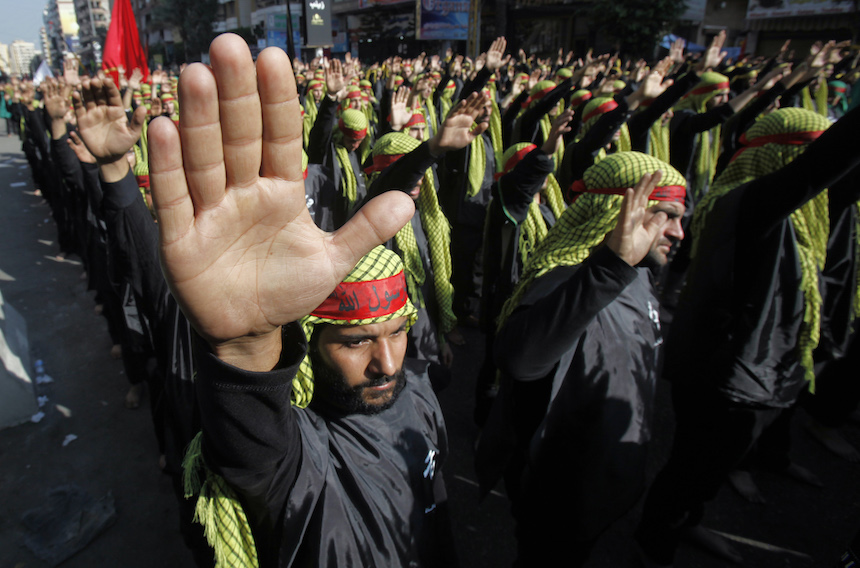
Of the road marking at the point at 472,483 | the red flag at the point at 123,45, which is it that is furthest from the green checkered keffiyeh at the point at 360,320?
the red flag at the point at 123,45

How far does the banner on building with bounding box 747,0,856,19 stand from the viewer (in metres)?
19.2

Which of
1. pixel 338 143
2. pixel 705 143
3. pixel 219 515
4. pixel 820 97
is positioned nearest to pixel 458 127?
pixel 219 515

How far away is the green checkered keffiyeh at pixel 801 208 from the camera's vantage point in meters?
1.95

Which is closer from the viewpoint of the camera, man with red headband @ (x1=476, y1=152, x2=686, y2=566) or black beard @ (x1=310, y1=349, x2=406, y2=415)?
black beard @ (x1=310, y1=349, x2=406, y2=415)

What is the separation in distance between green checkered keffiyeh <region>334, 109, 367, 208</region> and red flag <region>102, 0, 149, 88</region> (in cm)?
426

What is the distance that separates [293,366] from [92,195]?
2664 mm

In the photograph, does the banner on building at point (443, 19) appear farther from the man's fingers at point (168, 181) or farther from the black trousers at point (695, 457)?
the man's fingers at point (168, 181)

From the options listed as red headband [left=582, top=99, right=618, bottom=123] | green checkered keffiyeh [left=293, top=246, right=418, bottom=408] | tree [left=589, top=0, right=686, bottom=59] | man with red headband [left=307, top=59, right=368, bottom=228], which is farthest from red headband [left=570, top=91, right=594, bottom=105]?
tree [left=589, top=0, right=686, bottom=59]

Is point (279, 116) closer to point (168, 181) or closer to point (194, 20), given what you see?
point (168, 181)

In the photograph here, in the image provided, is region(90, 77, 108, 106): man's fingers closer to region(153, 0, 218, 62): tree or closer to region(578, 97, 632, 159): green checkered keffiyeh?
region(578, 97, 632, 159): green checkered keffiyeh

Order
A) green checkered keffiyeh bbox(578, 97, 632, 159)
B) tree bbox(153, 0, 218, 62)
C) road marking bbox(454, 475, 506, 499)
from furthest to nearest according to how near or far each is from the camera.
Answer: tree bbox(153, 0, 218, 62) → green checkered keffiyeh bbox(578, 97, 632, 159) → road marking bbox(454, 475, 506, 499)

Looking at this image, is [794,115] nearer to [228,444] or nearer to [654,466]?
[654,466]

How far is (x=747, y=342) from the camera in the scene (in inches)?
75.7

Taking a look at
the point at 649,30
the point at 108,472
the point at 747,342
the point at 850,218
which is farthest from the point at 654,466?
the point at 649,30
